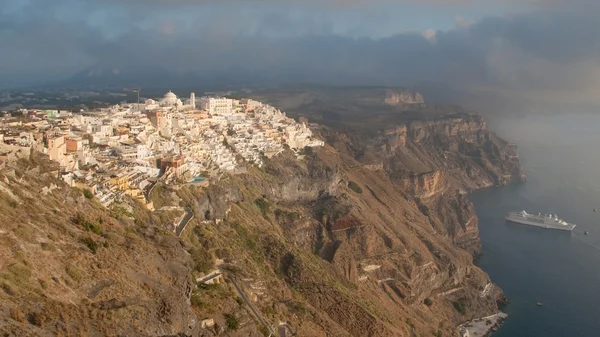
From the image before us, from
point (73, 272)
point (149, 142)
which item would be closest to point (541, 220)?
point (149, 142)

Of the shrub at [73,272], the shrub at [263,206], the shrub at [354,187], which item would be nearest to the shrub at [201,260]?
the shrub at [73,272]

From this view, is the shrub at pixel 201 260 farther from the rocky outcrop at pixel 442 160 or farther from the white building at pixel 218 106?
the rocky outcrop at pixel 442 160

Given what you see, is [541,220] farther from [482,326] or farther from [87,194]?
[87,194]

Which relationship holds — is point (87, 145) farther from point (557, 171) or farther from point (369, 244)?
point (557, 171)

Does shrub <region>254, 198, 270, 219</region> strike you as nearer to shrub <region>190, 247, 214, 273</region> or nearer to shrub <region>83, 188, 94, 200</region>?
shrub <region>190, 247, 214, 273</region>

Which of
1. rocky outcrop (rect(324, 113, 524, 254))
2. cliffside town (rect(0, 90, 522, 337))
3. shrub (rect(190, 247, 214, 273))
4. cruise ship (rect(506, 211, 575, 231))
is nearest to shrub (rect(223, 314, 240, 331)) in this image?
cliffside town (rect(0, 90, 522, 337))

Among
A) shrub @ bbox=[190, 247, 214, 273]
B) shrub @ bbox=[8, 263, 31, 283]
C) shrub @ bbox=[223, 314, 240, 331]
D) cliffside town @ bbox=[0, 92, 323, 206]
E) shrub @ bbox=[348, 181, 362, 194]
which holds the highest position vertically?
shrub @ bbox=[8, 263, 31, 283]
